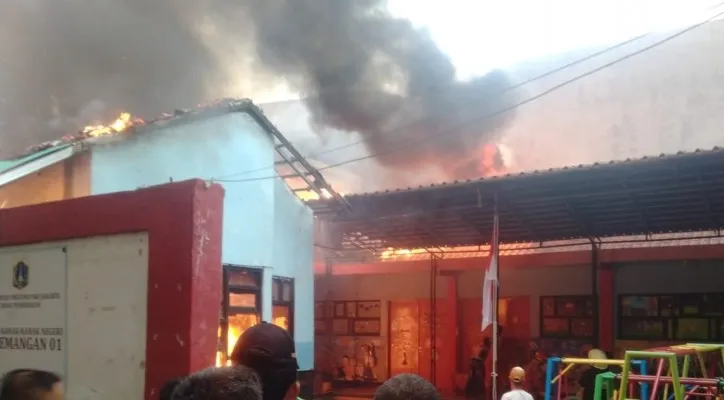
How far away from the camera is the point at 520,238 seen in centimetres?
1317

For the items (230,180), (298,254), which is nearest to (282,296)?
(298,254)

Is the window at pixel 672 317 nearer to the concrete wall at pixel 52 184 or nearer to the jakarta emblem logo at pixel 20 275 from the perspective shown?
the concrete wall at pixel 52 184

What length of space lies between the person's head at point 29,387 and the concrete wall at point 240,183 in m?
6.95

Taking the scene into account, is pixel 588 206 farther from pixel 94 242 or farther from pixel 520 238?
pixel 94 242

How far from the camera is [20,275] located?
5.48m

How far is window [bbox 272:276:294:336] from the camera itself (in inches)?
472

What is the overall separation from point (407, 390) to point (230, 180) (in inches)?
356

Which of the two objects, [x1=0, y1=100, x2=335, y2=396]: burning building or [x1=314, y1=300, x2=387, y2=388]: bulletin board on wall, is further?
[x1=314, y1=300, x2=387, y2=388]: bulletin board on wall

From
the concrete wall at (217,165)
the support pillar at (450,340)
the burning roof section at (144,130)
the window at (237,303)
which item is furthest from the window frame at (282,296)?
the support pillar at (450,340)

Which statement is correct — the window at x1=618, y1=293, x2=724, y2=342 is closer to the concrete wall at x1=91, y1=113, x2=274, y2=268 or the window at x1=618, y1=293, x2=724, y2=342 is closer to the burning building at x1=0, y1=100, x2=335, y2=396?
the burning building at x1=0, y1=100, x2=335, y2=396

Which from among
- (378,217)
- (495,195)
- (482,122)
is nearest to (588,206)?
(495,195)

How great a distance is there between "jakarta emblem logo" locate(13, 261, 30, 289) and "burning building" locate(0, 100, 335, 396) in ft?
7.52

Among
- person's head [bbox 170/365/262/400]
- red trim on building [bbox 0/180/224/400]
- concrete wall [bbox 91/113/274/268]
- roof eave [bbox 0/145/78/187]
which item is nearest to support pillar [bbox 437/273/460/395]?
concrete wall [bbox 91/113/274/268]

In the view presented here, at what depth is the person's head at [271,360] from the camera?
2.28 m
